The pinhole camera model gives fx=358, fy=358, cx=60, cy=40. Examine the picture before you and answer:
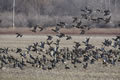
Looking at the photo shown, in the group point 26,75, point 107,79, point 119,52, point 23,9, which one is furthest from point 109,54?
point 23,9

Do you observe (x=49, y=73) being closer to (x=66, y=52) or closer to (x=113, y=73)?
(x=66, y=52)

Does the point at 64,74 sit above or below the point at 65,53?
below

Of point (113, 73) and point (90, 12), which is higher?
point (90, 12)

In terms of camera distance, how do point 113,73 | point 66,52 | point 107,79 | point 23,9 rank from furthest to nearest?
point 23,9, point 66,52, point 113,73, point 107,79

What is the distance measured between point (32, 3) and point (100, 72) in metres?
36.8

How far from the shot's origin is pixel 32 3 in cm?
4631

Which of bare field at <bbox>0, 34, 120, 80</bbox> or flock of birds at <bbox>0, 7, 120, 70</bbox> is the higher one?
flock of birds at <bbox>0, 7, 120, 70</bbox>

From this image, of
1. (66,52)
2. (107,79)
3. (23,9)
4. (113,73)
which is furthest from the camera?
(23,9)

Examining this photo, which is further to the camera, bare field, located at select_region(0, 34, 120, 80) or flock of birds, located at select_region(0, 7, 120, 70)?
flock of birds, located at select_region(0, 7, 120, 70)

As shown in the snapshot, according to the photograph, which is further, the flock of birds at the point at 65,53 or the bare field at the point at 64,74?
the flock of birds at the point at 65,53

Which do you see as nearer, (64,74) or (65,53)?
(64,74)

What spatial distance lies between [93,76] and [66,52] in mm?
1522

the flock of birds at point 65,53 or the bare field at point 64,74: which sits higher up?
the flock of birds at point 65,53

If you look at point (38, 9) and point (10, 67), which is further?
point (38, 9)
